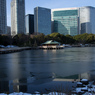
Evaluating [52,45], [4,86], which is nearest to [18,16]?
[52,45]

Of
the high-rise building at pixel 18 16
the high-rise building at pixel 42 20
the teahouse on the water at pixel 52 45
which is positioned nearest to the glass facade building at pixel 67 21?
the high-rise building at pixel 42 20

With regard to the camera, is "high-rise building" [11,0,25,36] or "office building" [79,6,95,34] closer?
"high-rise building" [11,0,25,36]

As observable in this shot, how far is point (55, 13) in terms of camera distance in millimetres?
146875

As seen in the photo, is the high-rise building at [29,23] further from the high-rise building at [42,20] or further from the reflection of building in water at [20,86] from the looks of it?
the reflection of building in water at [20,86]

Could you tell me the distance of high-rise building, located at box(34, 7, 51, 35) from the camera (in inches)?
5482

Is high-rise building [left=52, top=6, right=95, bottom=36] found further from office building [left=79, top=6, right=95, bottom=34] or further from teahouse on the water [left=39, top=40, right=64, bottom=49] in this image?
teahouse on the water [left=39, top=40, right=64, bottom=49]

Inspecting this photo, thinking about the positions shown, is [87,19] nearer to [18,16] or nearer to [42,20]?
[42,20]

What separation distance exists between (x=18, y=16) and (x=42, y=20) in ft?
85.3

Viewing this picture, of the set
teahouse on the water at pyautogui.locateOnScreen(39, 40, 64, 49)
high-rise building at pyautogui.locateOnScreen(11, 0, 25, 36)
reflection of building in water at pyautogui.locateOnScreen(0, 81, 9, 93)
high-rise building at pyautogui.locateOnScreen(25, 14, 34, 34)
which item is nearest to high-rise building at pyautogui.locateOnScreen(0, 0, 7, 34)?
high-rise building at pyautogui.locateOnScreen(11, 0, 25, 36)

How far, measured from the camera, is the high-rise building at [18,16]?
Result: 150 meters

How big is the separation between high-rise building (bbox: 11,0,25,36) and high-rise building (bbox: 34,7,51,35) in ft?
59.9

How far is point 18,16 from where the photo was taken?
498ft

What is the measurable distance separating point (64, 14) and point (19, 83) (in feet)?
456

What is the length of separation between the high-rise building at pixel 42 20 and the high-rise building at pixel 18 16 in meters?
18.3
